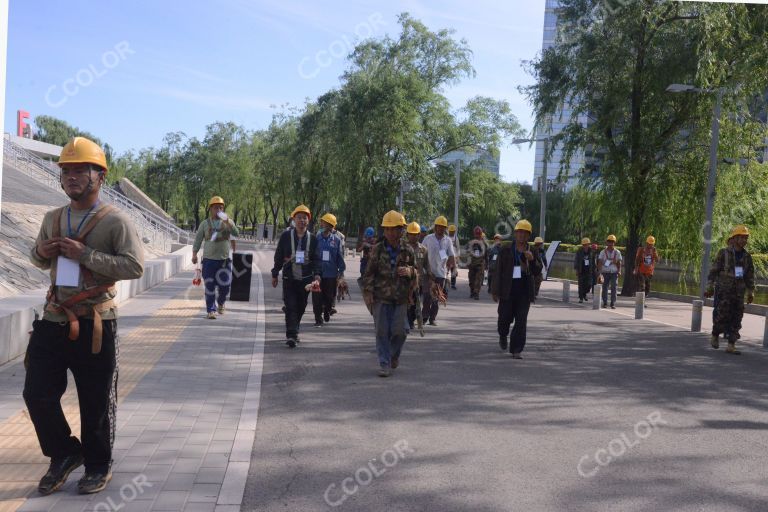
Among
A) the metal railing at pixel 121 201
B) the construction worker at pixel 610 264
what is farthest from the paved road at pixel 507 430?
the metal railing at pixel 121 201

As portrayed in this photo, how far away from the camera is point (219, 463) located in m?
4.80

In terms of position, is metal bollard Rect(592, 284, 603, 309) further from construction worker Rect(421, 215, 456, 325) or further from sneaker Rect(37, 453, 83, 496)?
sneaker Rect(37, 453, 83, 496)

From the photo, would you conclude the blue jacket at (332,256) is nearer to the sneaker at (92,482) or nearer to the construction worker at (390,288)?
the construction worker at (390,288)

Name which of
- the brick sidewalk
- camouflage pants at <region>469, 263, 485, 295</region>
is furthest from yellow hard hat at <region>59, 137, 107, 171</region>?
camouflage pants at <region>469, 263, 485, 295</region>

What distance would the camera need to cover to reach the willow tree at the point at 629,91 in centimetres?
2095

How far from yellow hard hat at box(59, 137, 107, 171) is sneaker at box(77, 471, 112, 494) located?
5.55 feet

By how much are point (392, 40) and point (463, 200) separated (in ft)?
32.4

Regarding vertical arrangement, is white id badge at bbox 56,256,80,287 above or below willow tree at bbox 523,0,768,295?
below

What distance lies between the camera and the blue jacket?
481 inches

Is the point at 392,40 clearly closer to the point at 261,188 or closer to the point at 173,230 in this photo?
the point at 173,230

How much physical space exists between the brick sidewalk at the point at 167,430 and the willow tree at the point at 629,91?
1520cm

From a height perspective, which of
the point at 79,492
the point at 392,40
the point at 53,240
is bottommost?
the point at 79,492

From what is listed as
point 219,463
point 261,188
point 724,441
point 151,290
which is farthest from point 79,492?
point 261,188

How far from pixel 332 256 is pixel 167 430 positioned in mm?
7119
